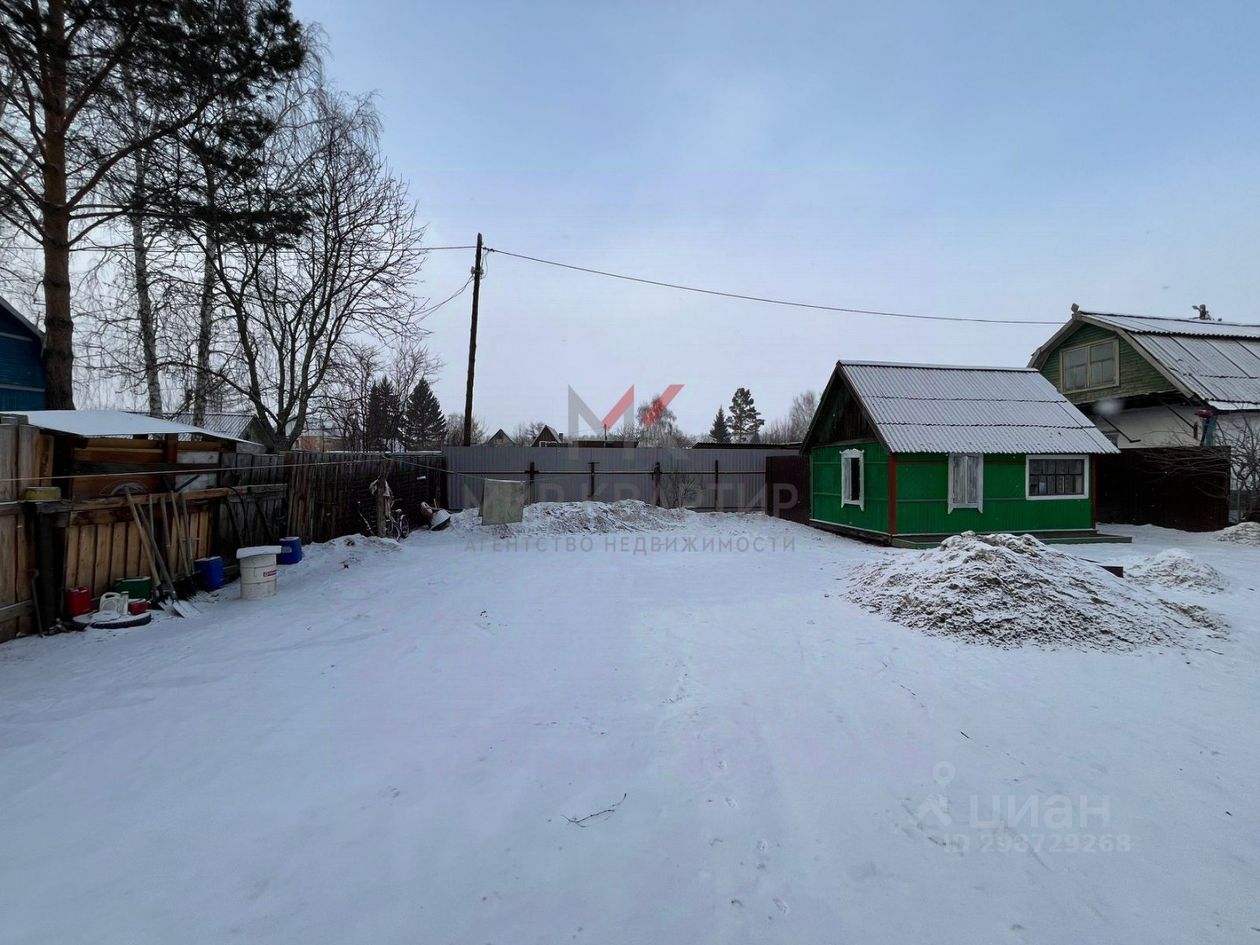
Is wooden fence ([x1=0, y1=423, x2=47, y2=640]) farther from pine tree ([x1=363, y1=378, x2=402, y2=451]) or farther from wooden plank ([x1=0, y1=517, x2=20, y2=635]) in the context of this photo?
pine tree ([x1=363, y1=378, x2=402, y2=451])

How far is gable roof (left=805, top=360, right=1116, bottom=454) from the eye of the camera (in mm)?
13023

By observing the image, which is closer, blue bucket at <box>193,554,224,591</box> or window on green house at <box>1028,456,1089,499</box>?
blue bucket at <box>193,554,224,591</box>

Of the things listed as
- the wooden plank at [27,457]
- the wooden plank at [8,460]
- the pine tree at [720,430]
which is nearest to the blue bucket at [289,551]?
the wooden plank at [27,457]

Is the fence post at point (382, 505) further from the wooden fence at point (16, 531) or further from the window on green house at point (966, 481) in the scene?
the window on green house at point (966, 481)

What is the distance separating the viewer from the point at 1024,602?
5906 mm

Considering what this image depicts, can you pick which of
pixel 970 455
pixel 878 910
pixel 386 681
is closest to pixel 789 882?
pixel 878 910

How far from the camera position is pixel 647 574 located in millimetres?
9047

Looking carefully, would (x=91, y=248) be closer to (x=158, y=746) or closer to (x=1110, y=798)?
(x=158, y=746)

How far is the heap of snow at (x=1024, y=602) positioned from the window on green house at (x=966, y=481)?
631 centimetres

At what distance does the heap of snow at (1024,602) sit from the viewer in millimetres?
5531

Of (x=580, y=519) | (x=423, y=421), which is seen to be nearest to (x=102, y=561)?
(x=580, y=519)

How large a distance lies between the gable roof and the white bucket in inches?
465

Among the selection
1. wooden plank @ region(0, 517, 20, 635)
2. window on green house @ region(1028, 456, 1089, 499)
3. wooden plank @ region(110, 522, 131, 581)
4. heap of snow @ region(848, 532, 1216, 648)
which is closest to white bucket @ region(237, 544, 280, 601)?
wooden plank @ region(110, 522, 131, 581)

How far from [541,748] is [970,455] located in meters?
12.8
